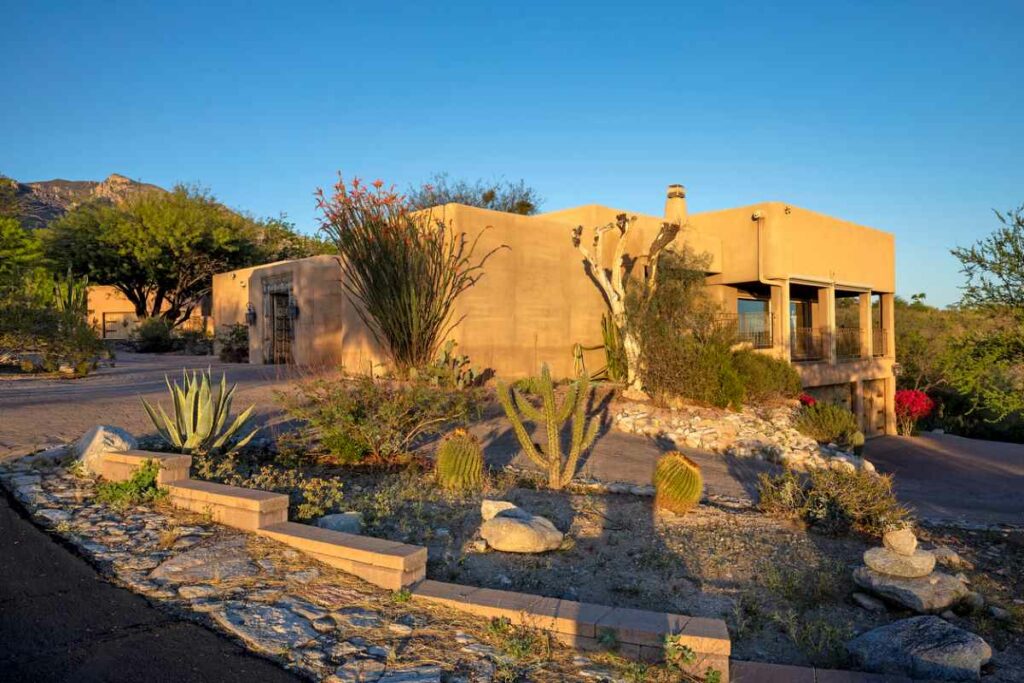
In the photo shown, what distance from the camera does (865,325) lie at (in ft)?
76.0

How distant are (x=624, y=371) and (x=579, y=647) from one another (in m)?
12.7

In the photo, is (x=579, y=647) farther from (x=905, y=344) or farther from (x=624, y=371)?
(x=905, y=344)

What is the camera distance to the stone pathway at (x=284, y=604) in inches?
146

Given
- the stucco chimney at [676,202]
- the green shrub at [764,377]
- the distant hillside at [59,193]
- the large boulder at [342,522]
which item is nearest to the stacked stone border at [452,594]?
the large boulder at [342,522]

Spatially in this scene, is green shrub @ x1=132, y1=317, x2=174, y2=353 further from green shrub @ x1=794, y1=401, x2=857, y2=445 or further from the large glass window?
green shrub @ x1=794, y1=401, x2=857, y2=445

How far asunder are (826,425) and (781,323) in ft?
15.4

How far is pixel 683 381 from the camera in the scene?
47.5 ft

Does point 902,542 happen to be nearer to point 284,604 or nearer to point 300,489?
point 284,604

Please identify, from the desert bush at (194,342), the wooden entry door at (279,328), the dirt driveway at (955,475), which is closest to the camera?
the dirt driveway at (955,475)

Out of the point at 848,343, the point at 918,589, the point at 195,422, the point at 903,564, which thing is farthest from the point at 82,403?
the point at 848,343

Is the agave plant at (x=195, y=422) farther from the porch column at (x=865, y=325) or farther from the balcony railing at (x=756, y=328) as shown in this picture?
the porch column at (x=865, y=325)

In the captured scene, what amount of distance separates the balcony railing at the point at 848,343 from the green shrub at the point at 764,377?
233 inches

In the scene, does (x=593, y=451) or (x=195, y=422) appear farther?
(x=593, y=451)

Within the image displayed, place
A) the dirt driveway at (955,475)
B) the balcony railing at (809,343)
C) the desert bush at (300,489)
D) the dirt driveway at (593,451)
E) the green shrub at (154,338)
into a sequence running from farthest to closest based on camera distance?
the green shrub at (154,338) < the balcony railing at (809,343) < the dirt driveway at (955,475) < the dirt driveway at (593,451) < the desert bush at (300,489)
